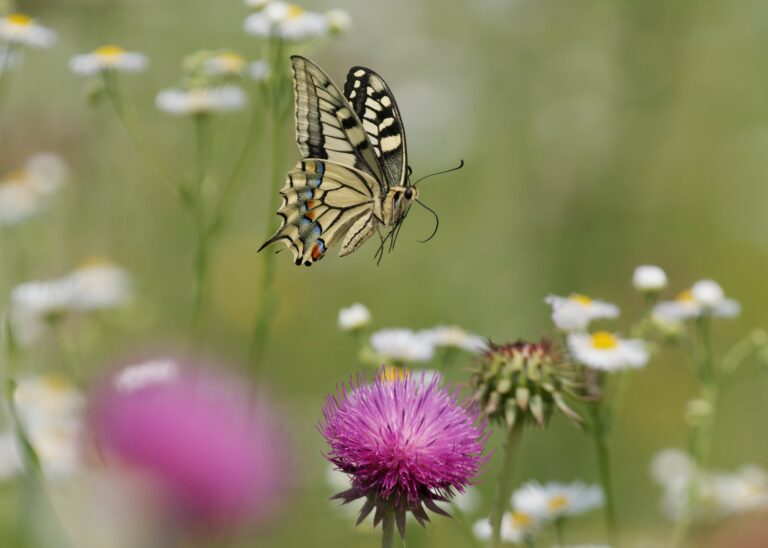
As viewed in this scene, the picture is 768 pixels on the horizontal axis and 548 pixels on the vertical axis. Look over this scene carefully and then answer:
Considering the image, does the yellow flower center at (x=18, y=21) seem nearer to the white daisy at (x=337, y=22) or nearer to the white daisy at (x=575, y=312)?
the white daisy at (x=337, y=22)

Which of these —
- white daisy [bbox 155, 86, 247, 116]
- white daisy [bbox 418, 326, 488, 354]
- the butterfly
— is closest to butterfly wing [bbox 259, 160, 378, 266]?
the butterfly

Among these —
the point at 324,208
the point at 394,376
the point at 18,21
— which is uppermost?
the point at 18,21

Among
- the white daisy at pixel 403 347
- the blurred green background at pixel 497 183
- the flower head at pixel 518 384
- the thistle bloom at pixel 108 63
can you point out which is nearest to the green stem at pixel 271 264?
the white daisy at pixel 403 347

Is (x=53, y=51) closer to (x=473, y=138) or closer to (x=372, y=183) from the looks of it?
(x=473, y=138)

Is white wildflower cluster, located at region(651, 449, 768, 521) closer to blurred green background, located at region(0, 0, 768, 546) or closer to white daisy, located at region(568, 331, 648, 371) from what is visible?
white daisy, located at region(568, 331, 648, 371)

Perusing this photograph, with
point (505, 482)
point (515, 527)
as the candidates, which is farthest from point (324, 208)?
point (505, 482)

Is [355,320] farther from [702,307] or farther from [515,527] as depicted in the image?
[702,307]
